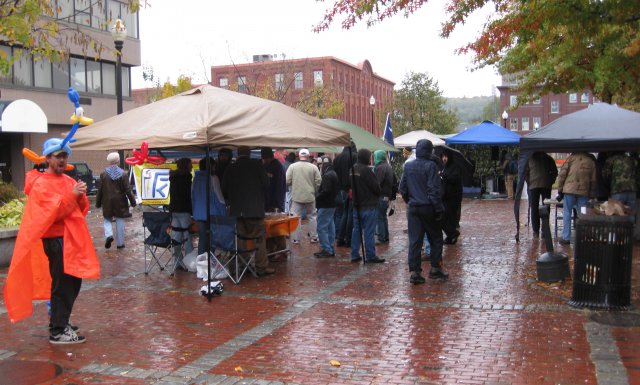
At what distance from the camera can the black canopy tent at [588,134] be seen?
9828mm

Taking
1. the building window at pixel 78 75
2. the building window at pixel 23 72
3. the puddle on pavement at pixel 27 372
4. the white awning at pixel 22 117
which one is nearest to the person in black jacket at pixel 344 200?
the puddle on pavement at pixel 27 372

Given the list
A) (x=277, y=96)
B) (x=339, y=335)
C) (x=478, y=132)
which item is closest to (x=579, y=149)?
(x=339, y=335)

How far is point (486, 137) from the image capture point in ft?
68.2

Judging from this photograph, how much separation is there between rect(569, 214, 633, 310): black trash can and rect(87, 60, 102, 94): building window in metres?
34.2

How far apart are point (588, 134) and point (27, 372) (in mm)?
8246

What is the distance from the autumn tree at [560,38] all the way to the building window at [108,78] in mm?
25760

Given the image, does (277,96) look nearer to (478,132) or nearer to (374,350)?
(478,132)

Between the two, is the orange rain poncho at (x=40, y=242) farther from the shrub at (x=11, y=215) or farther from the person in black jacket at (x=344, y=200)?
the shrub at (x=11, y=215)

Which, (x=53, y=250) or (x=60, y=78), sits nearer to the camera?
(x=53, y=250)

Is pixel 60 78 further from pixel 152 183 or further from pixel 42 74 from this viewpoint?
pixel 152 183

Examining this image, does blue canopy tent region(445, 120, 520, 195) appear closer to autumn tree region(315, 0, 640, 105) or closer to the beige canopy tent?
autumn tree region(315, 0, 640, 105)

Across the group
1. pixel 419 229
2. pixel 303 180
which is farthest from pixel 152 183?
pixel 419 229

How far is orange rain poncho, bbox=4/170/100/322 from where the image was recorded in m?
6.01

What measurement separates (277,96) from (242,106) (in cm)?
3047
